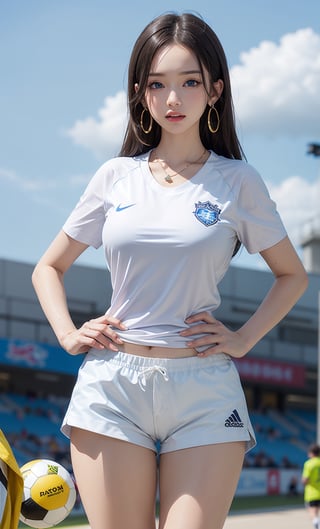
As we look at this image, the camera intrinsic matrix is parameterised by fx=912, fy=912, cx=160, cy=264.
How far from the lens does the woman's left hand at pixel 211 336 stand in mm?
2904

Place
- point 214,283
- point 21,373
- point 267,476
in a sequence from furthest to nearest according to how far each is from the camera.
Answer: point 21,373, point 267,476, point 214,283

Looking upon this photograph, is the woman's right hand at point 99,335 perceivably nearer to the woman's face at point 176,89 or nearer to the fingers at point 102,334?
the fingers at point 102,334

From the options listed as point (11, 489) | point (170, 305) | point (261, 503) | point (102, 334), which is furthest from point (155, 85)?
point (261, 503)

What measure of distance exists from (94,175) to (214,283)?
0.65 m

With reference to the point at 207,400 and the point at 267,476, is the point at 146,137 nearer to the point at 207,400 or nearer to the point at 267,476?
the point at 207,400

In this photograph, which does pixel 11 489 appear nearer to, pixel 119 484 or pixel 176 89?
pixel 119 484

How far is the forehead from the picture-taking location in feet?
9.91

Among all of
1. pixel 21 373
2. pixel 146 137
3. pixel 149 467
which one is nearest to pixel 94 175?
pixel 146 137

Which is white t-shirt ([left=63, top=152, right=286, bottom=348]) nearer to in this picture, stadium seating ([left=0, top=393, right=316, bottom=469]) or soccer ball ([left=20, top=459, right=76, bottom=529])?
soccer ball ([left=20, top=459, right=76, bottom=529])

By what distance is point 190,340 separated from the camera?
292cm

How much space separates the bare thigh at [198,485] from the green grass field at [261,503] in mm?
16712

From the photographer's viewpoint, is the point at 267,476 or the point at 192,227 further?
the point at 267,476

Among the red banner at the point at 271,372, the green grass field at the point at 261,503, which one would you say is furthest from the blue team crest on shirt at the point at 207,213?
the red banner at the point at 271,372

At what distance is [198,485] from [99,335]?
0.57m
